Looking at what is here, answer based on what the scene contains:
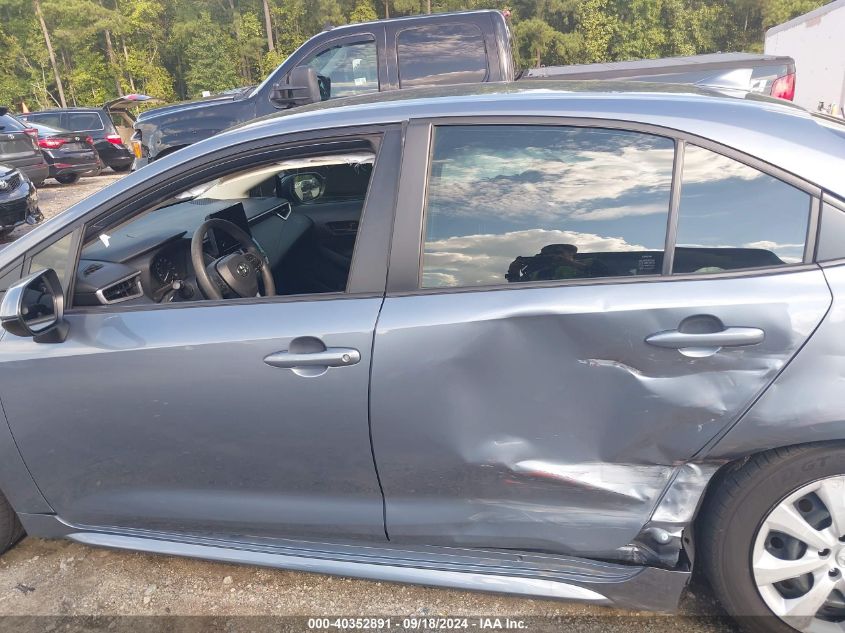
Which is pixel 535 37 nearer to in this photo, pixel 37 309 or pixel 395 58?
pixel 395 58

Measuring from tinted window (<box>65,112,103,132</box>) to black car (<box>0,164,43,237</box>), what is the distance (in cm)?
872

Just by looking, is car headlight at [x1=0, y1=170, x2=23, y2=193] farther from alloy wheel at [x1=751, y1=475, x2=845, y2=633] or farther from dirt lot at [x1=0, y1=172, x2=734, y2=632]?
alloy wheel at [x1=751, y1=475, x2=845, y2=633]

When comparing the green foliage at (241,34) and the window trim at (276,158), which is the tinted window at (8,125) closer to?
the window trim at (276,158)

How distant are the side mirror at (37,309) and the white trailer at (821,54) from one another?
1634cm

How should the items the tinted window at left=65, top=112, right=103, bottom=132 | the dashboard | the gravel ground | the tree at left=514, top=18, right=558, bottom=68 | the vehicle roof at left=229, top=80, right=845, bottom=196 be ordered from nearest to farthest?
the vehicle roof at left=229, top=80, right=845, bottom=196
the dashboard
the gravel ground
the tinted window at left=65, top=112, right=103, bottom=132
the tree at left=514, top=18, right=558, bottom=68

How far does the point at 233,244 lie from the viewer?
263cm

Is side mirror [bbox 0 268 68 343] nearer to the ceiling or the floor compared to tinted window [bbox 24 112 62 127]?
nearer to the ceiling

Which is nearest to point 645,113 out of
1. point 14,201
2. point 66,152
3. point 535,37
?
point 14,201

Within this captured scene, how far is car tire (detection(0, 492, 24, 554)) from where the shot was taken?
2.37 m

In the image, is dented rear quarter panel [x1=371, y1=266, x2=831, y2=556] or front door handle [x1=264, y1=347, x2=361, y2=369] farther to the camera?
front door handle [x1=264, y1=347, x2=361, y2=369]

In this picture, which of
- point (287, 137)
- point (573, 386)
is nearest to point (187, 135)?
point (287, 137)

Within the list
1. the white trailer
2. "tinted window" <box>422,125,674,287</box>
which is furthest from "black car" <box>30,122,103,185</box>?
the white trailer

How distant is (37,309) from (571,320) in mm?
1685

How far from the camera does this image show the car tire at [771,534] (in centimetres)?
167
